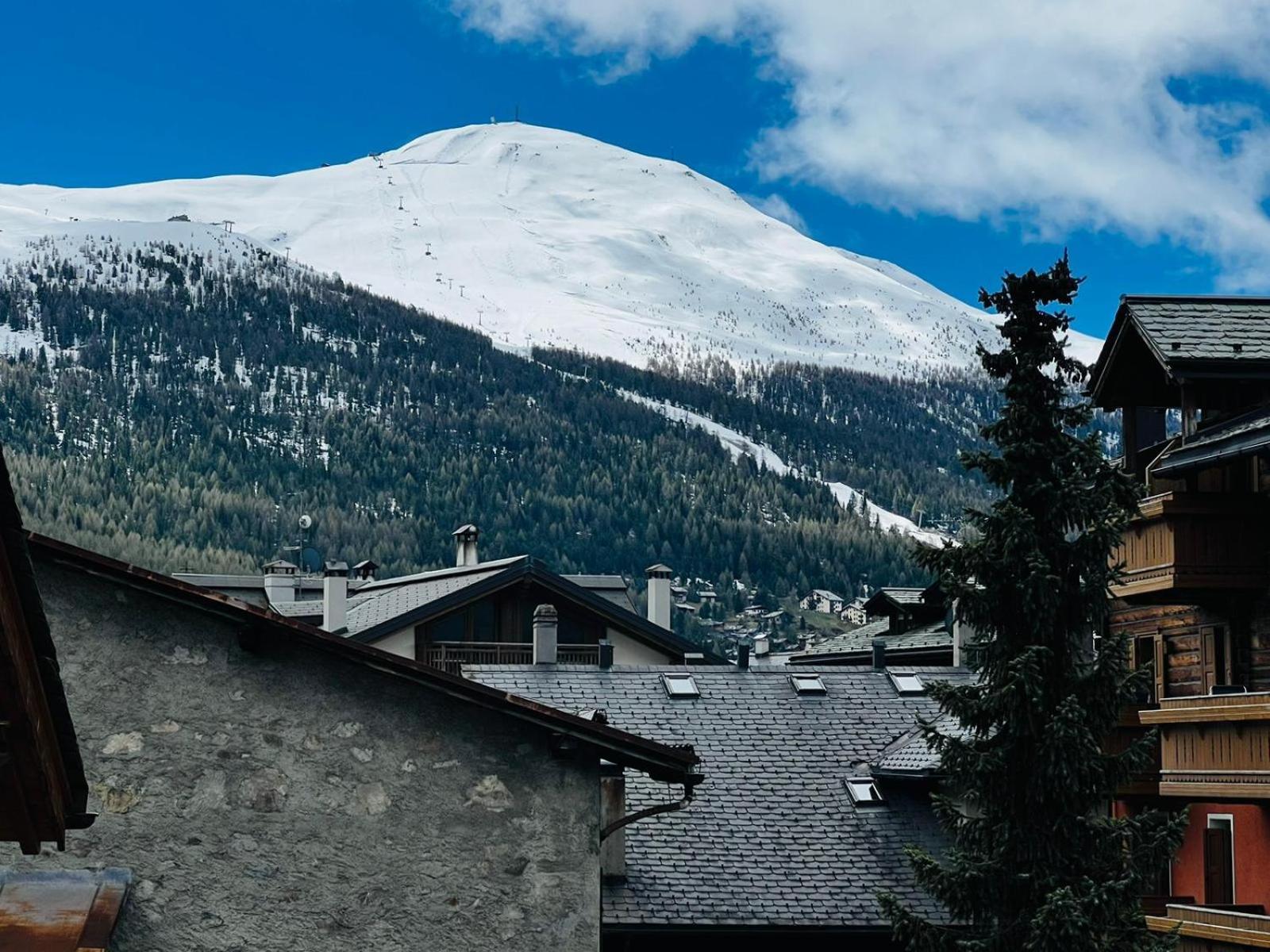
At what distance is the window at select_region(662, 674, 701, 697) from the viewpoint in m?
26.9

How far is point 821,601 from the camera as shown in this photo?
154375mm

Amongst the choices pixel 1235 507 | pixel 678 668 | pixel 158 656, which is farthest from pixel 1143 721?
pixel 158 656

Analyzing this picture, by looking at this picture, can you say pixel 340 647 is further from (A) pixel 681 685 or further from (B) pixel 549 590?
(B) pixel 549 590

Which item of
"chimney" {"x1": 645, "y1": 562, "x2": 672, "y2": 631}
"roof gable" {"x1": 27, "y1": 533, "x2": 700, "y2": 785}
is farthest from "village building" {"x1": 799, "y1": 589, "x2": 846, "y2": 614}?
"roof gable" {"x1": 27, "y1": 533, "x2": 700, "y2": 785}

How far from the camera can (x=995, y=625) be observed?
19.5 metres

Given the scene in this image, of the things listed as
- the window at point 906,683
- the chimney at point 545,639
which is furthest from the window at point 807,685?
the chimney at point 545,639

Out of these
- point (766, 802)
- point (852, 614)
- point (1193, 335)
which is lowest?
point (766, 802)

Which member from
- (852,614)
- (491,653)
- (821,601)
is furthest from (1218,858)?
(821,601)

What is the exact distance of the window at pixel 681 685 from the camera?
88.3 feet

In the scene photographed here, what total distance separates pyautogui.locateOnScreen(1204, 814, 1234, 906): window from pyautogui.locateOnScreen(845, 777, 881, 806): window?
4.09m

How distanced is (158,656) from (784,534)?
15341 centimetres

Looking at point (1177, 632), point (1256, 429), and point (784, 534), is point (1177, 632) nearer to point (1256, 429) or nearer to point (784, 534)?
point (1256, 429)

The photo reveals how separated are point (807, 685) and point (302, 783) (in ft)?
43.3

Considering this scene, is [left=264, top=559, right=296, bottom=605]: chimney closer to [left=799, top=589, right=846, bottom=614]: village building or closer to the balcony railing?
the balcony railing
